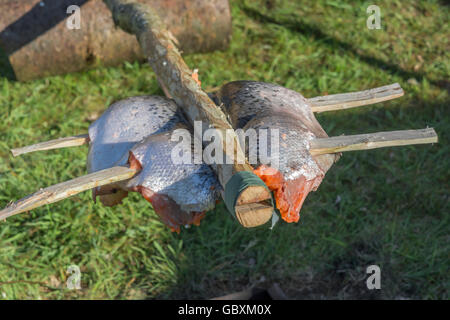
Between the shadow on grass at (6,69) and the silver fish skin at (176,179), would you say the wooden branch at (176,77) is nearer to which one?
the silver fish skin at (176,179)

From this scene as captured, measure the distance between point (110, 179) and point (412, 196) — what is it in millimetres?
2916

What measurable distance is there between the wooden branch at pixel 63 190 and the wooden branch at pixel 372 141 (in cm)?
77

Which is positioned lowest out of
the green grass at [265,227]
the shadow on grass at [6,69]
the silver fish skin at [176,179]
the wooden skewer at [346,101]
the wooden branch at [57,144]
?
the green grass at [265,227]

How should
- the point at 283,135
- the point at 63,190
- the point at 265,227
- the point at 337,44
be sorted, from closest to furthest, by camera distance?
the point at 63,190 → the point at 283,135 → the point at 265,227 → the point at 337,44

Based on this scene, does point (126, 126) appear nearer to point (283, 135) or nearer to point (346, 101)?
point (283, 135)

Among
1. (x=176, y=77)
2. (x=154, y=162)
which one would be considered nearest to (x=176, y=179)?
(x=154, y=162)

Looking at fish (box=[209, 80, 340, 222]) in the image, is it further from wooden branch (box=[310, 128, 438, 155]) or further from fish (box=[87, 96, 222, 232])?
fish (box=[87, 96, 222, 232])

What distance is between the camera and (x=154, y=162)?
1.82 m

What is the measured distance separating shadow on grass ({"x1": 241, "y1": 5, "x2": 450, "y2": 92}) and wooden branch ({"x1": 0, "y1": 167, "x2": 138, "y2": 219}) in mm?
3819

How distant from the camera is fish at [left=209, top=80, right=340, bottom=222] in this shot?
1763 millimetres

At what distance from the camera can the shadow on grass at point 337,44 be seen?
4836 mm

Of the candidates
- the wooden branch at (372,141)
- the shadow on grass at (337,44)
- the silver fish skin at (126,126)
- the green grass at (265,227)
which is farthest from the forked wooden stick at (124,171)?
the shadow on grass at (337,44)

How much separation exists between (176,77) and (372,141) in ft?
3.05

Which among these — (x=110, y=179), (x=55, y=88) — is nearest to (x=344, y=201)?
(x=110, y=179)
